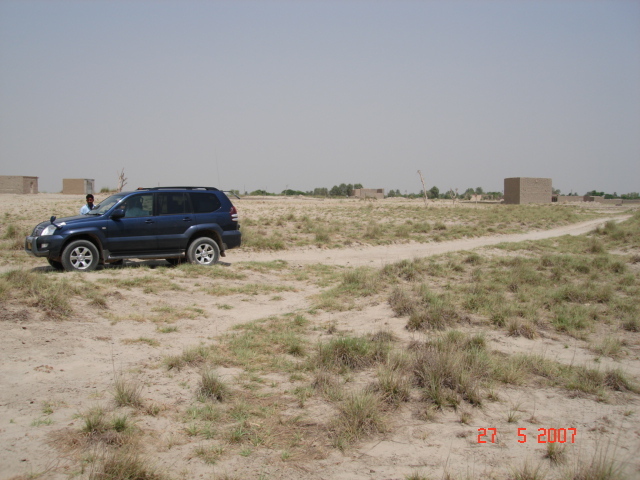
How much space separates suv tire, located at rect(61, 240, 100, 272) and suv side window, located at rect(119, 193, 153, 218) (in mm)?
1211

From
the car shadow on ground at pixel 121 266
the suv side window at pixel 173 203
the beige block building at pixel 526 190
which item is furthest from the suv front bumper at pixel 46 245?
the beige block building at pixel 526 190

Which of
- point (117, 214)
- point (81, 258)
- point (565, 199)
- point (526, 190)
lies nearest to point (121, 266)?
point (81, 258)

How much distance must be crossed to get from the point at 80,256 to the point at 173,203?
8.75 feet

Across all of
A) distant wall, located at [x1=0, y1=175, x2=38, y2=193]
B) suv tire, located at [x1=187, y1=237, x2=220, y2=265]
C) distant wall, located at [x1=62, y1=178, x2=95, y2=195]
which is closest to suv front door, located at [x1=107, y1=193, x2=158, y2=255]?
suv tire, located at [x1=187, y1=237, x2=220, y2=265]

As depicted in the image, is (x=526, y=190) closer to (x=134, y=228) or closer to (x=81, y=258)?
(x=134, y=228)

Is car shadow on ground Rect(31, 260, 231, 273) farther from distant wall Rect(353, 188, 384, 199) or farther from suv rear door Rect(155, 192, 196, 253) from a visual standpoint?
distant wall Rect(353, 188, 384, 199)

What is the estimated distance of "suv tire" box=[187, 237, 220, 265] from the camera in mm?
13766

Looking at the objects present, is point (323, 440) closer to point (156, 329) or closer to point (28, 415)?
point (28, 415)

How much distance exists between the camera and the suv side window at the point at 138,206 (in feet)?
42.7

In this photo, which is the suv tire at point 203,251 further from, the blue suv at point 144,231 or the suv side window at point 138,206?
the suv side window at point 138,206

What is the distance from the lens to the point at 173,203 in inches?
540
